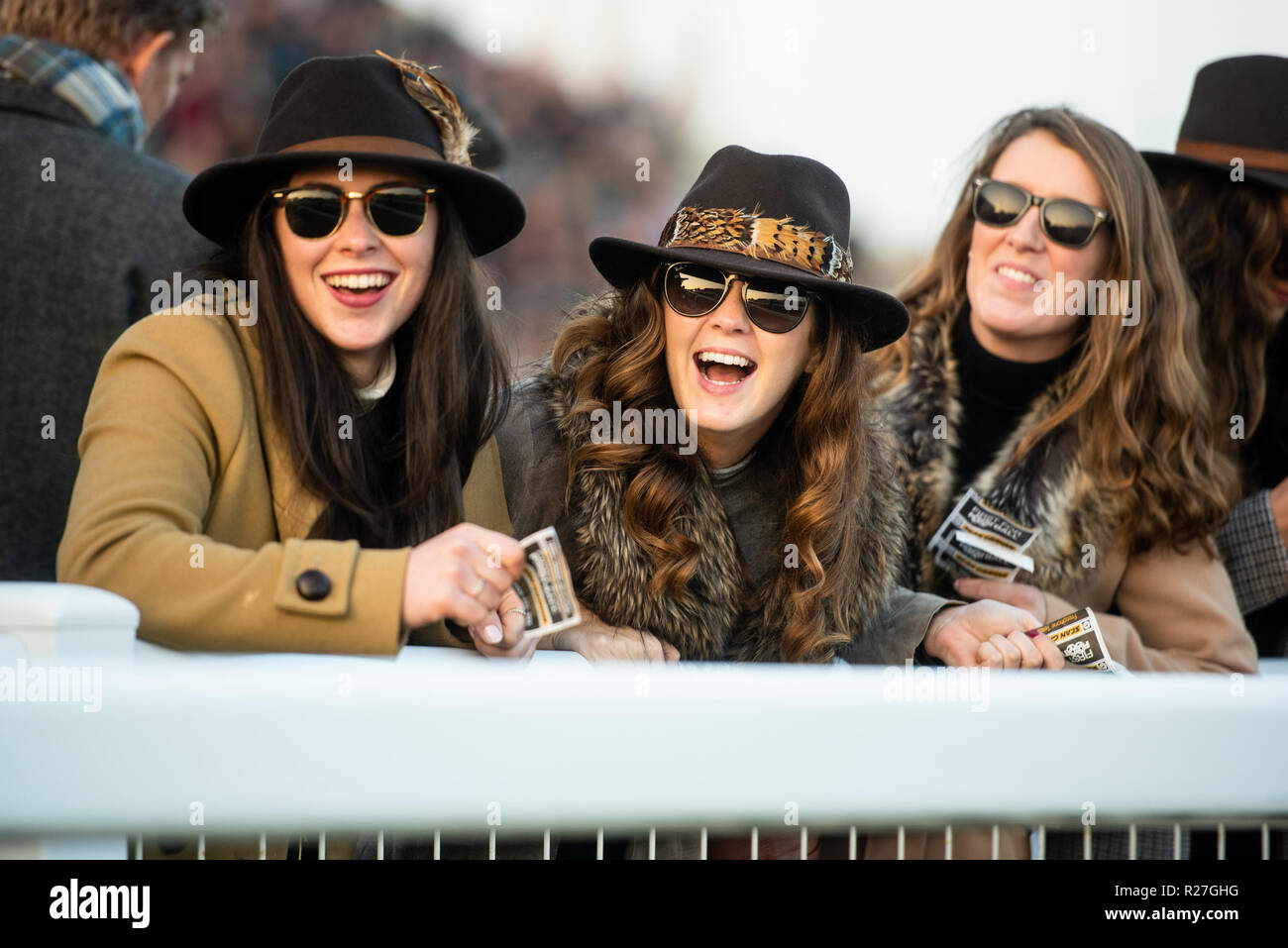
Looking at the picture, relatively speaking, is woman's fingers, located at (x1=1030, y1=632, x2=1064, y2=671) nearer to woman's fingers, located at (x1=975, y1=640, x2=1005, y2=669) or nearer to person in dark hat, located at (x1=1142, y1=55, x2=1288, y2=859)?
woman's fingers, located at (x1=975, y1=640, x2=1005, y2=669)

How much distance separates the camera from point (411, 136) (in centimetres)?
277

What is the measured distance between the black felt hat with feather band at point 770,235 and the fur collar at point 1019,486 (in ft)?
1.65

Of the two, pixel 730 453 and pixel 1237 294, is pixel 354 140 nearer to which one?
pixel 730 453

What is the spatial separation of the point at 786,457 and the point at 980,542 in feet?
1.88

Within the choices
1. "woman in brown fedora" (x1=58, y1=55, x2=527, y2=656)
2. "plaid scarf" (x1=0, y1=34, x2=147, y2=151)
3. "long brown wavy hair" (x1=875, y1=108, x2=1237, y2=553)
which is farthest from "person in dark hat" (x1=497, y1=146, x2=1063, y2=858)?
"plaid scarf" (x1=0, y1=34, x2=147, y2=151)

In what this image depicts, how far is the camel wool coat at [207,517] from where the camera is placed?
6.92 feet

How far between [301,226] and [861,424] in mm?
1383

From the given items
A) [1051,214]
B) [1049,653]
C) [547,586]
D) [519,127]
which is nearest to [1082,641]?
[1049,653]

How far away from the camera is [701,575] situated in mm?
3020

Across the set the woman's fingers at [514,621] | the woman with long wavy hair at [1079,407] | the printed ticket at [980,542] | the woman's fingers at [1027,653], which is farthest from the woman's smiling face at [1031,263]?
the woman's fingers at [514,621]

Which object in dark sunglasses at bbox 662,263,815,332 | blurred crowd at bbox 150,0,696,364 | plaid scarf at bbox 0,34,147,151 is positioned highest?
blurred crowd at bbox 150,0,696,364

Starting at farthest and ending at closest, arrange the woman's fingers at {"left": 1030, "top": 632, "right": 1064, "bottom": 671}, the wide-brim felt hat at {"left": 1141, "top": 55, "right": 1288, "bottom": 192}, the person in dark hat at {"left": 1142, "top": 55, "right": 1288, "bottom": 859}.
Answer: the wide-brim felt hat at {"left": 1141, "top": 55, "right": 1288, "bottom": 192}, the person in dark hat at {"left": 1142, "top": 55, "right": 1288, "bottom": 859}, the woman's fingers at {"left": 1030, "top": 632, "right": 1064, "bottom": 671}

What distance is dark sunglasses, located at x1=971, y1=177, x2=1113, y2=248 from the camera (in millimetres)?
3590
